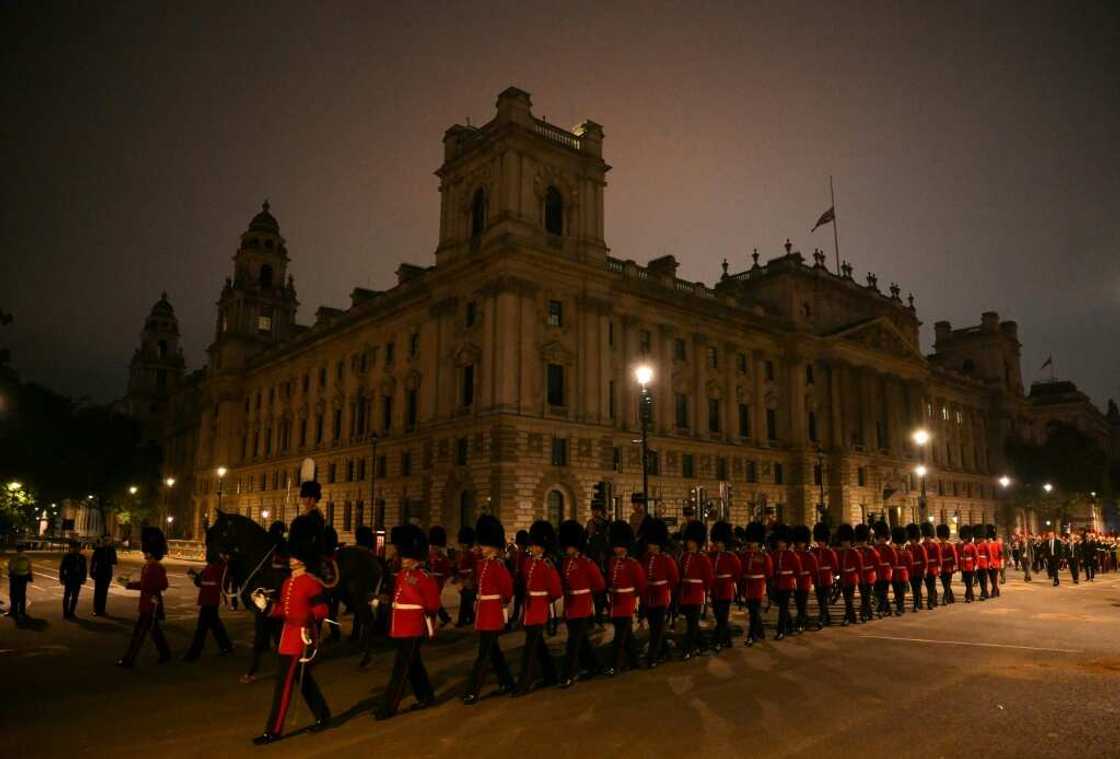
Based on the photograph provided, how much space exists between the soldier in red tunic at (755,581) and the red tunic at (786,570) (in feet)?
0.56

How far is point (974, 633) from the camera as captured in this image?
16500 mm

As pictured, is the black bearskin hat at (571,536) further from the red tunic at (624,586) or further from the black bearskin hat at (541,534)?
the red tunic at (624,586)

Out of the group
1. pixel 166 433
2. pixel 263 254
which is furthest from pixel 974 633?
pixel 166 433

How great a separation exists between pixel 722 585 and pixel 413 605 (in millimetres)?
7711

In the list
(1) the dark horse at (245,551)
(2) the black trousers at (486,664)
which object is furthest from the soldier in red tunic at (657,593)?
(1) the dark horse at (245,551)

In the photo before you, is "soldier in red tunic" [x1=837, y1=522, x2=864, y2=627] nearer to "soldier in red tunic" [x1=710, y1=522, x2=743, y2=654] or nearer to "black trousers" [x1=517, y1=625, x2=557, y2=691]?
"soldier in red tunic" [x1=710, y1=522, x2=743, y2=654]

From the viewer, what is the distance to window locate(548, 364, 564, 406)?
43500mm

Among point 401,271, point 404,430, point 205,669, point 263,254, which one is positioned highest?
point 263,254

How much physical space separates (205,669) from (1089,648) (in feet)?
52.5

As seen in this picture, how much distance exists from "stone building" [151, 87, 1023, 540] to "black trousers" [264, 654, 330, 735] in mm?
20107

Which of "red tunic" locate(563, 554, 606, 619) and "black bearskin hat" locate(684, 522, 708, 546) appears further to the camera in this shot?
"black bearskin hat" locate(684, 522, 708, 546)

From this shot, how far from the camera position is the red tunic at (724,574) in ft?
49.6

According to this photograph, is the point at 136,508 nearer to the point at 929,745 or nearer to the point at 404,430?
the point at 404,430

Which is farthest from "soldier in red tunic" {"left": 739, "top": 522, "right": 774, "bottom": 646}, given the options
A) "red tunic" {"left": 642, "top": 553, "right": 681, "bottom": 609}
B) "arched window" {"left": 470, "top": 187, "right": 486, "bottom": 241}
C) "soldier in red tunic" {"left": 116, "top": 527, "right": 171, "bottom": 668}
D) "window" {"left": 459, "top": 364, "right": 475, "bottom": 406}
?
"arched window" {"left": 470, "top": 187, "right": 486, "bottom": 241}
